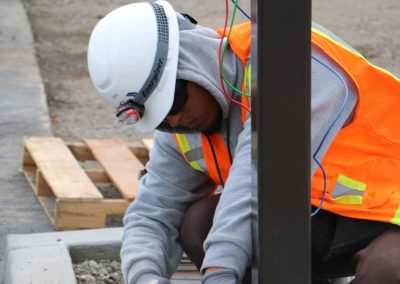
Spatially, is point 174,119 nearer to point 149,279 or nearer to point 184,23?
point 184,23

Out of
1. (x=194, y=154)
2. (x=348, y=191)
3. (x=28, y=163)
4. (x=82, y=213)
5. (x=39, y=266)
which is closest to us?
(x=348, y=191)

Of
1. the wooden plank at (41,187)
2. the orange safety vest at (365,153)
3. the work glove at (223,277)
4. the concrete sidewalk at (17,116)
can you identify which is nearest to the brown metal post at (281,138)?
the work glove at (223,277)

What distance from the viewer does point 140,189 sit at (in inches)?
133

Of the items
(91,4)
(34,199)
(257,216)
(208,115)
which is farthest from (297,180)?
(91,4)

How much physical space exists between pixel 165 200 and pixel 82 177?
1.69 m

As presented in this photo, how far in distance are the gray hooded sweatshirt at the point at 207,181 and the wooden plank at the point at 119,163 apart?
4.37ft

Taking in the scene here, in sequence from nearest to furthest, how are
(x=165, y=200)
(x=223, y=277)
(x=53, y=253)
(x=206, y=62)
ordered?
(x=223, y=277), (x=206, y=62), (x=165, y=200), (x=53, y=253)

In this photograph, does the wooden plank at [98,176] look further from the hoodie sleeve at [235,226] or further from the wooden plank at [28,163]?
the hoodie sleeve at [235,226]

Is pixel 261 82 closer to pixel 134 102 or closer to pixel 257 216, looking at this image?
pixel 257 216

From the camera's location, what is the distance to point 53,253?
3.98 meters

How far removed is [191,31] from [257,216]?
1053mm

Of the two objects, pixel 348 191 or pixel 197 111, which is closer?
pixel 348 191

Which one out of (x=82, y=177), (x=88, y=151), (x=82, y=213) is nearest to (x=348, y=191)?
(x=82, y=213)

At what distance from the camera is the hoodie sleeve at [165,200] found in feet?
10.8
